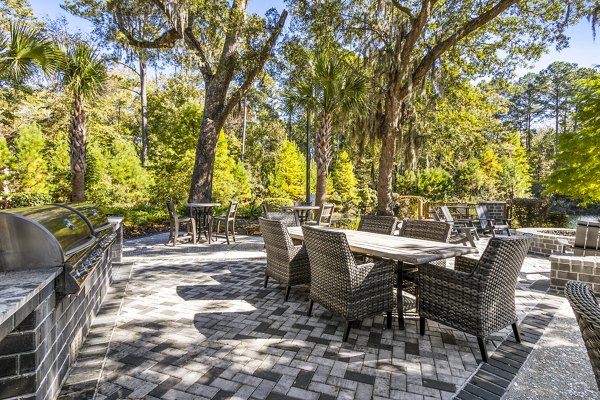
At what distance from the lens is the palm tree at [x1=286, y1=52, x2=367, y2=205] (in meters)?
7.67

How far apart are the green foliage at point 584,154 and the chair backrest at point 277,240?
5.82 meters

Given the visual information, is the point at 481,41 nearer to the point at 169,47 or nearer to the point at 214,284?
the point at 169,47

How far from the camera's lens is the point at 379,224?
4203 millimetres

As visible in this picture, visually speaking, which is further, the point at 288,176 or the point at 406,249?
the point at 288,176

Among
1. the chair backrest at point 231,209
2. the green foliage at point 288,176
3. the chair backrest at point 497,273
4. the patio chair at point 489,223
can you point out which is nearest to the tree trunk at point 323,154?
the chair backrest at point 231,209

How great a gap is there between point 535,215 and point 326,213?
Answer: 25.0 feet

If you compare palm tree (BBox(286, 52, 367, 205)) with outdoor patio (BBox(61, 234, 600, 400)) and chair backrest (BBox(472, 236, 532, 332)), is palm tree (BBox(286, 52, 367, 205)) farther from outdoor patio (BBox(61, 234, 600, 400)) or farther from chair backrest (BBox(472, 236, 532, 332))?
chair backrest (BBox(472, 236, 532, 332))

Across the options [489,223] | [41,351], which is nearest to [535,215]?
[489,223]

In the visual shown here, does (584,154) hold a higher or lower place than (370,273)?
higher

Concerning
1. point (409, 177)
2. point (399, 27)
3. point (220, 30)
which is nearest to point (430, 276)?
point (399, 27)

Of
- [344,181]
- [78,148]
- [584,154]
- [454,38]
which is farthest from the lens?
[344,181]

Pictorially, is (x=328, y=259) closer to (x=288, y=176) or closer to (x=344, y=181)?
(x=288, y=176)

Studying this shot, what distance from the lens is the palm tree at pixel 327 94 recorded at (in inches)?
302

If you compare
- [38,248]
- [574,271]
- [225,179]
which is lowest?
[574,271]
